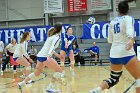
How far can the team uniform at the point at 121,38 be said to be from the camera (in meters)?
4.84

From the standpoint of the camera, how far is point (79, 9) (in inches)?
931

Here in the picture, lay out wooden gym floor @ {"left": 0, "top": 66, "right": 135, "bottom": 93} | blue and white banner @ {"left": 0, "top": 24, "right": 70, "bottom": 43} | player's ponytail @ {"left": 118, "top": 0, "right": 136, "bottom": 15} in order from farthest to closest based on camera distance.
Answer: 1. blue and white banner @ {"left": 0, "top": 24, "right": 70, "bottom": 43}
2. wooden gym floor @ {"left": 0, "top": 66, "right": 135, "bottom": 93}
3. player's ponytail @ {"left": 118, "top": 0, "right": 136, "bottom": 15}

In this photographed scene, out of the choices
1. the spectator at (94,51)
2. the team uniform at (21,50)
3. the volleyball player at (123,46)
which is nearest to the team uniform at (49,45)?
the volleyball player at (123,46)

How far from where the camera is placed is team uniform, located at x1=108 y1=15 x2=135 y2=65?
4.84 m

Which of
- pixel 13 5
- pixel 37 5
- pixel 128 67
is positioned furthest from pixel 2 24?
pixel 128 67

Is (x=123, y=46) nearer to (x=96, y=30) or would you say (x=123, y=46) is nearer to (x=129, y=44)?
(x=129, y=44)

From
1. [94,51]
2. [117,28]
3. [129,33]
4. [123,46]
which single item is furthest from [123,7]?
[94,51]

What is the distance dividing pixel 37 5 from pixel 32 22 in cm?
156

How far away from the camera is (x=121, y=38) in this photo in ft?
16.4

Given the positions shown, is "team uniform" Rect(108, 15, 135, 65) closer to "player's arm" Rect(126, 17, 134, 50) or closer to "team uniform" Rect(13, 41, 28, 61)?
"player's arm" Rect(126, 17, 134, 50)

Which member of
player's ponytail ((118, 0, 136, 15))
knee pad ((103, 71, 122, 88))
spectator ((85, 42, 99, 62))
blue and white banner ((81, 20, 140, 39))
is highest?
player's ponytail ((118, 0, 136, 15))

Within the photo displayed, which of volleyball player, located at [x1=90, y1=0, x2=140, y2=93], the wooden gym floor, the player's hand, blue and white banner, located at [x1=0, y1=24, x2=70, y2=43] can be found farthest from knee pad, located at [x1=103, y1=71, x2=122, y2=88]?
blue and white banner, located at [x1=0, y1=24, x2=70, y2=43]

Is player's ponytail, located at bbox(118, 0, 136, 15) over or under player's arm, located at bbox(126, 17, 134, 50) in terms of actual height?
over

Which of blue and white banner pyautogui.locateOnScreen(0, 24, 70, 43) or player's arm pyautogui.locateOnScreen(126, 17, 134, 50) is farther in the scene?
blue and white banner pyautogui.locateOnScreen(0, 24, 70, 43)
